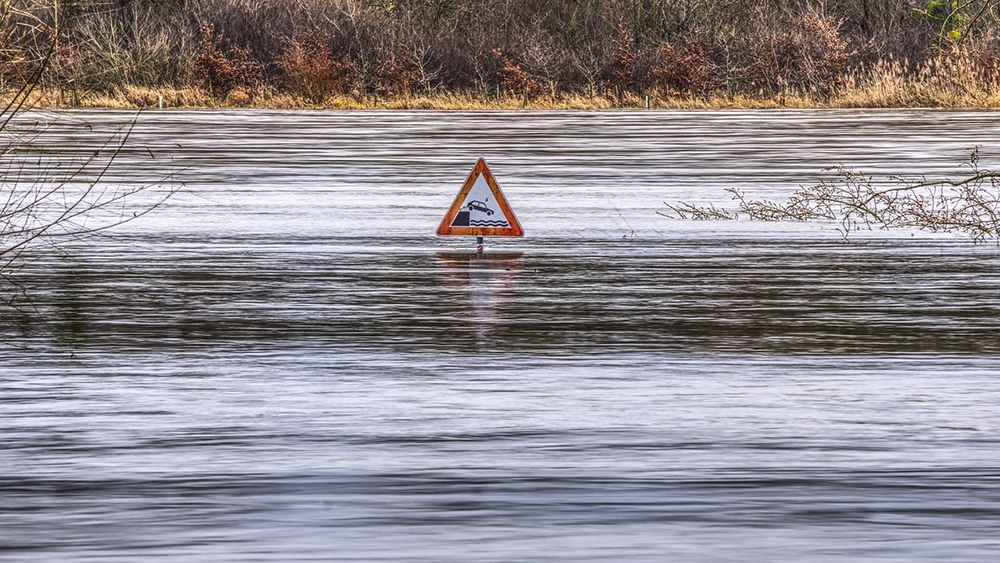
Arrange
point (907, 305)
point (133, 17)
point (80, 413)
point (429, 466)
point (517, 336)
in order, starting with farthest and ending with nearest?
point (133, 17), point (907, 305), point (517, 336), point (80, 413), point (429, 466)

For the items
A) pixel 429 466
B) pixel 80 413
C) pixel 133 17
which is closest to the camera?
pixel 429 466

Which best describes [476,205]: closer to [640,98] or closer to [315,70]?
[640,98]

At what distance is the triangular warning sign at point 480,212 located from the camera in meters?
16.5

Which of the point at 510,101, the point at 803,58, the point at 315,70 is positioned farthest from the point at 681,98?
the point at 315,70

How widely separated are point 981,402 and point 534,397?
199cm

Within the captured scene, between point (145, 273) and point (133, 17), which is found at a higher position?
point (133, 17)

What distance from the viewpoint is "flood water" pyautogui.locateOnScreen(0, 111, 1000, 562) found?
245 inches

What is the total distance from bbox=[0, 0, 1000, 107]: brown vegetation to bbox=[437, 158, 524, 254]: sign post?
116 ft

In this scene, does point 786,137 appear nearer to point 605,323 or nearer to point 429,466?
point 605,323

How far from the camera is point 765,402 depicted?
8812 mm

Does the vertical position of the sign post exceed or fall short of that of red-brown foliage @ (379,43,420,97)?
it falls short

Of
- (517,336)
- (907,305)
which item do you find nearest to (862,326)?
(907,305)

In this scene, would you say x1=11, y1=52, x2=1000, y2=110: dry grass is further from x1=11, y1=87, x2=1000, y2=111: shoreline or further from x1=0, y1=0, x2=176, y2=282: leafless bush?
x1=0, y1=0, x2=176, y2=282: leafless bush

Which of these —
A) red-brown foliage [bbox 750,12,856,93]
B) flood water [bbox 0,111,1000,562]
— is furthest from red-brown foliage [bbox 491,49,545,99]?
flood water [bbox 0,111,1000,562]
